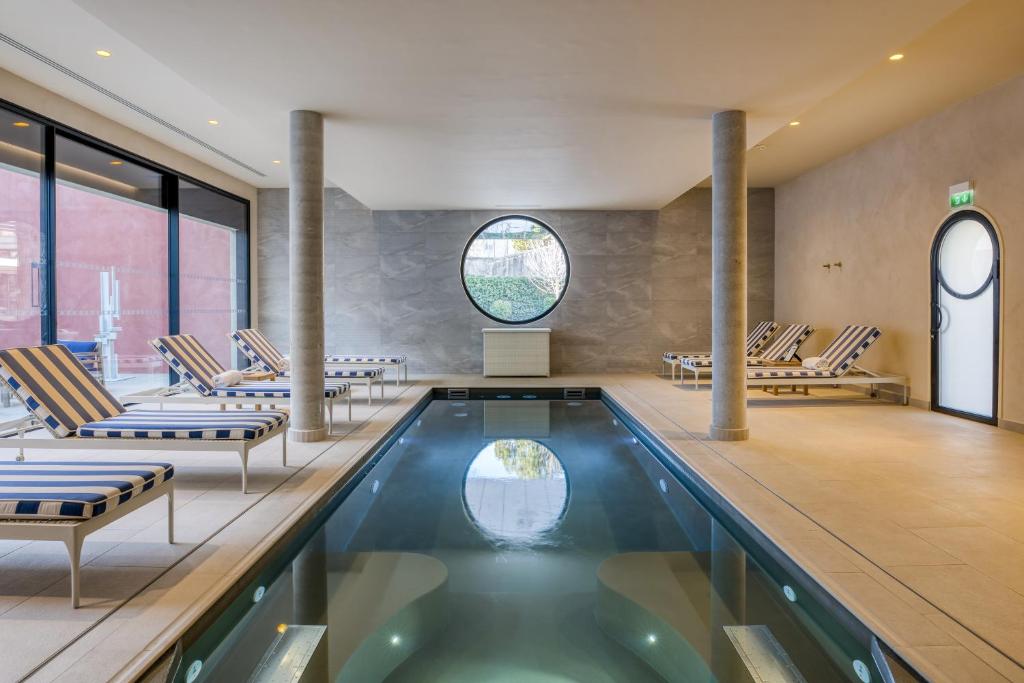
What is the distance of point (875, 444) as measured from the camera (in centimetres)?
580

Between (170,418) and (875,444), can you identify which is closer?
(170,418)

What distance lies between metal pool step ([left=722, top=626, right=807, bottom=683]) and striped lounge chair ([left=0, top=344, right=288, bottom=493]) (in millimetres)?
3181

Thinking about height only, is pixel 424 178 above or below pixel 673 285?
above

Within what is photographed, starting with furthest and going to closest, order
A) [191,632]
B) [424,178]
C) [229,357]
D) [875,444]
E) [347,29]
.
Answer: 1. [229,357]
2. [424,178]
3. [875,444]
4. [347,29]
5. [191,632]

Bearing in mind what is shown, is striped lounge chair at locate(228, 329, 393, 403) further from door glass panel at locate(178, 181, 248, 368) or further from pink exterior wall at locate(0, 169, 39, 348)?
pink exterior wall at locate(0, 169, 39, 348)

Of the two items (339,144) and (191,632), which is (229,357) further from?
(191,632)

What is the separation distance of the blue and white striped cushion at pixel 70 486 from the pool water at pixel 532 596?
2.52ft

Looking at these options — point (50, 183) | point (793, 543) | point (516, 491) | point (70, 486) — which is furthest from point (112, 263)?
point (793, 543)

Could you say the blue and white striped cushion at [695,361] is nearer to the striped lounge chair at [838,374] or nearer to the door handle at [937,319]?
the striped lounge chair at [838,374]

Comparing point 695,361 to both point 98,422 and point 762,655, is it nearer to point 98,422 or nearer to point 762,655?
point 762,655

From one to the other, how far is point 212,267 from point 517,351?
550cm

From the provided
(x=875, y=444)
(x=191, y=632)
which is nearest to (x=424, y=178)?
(x=875, y=444)

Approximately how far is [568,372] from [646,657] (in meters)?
9.81

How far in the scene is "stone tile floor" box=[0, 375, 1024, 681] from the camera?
7.68 ft
